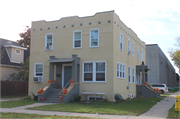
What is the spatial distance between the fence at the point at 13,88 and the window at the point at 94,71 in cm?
1032

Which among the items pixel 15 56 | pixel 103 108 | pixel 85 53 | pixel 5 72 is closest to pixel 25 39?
pixel 15 56

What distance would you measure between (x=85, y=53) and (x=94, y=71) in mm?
1786

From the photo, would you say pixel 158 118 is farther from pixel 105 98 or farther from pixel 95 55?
pixel 95 55

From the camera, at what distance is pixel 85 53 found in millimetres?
16984

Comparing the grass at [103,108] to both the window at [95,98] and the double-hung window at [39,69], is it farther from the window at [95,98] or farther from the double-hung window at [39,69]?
the double-hung window at [39,69]

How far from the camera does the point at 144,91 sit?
21.8m

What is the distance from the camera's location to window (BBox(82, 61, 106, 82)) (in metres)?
16.3

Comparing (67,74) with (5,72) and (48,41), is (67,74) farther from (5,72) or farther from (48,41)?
(5,72)

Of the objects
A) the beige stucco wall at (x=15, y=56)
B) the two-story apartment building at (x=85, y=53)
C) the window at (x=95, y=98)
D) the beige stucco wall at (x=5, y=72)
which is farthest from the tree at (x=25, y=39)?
the window at (x=95, y=98)

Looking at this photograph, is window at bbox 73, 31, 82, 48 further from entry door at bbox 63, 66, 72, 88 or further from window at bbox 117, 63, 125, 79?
window at bbox 117, 63, 125, 79

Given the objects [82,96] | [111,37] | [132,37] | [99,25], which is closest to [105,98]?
[82,96]

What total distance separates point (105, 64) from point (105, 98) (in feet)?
9.09

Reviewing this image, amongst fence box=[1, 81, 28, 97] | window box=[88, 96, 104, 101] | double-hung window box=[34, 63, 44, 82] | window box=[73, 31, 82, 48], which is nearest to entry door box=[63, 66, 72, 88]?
window box=[73, 31, 82, 48]

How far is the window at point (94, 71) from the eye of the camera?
16328 millimetres
